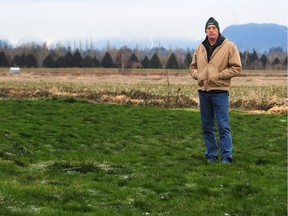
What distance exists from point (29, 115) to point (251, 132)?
8.85 m

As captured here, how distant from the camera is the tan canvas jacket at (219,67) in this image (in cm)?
939

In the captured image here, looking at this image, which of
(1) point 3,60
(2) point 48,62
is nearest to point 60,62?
(2) point 48,62

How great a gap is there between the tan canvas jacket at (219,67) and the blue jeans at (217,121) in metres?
0.22

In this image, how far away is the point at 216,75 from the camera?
9.46 metres

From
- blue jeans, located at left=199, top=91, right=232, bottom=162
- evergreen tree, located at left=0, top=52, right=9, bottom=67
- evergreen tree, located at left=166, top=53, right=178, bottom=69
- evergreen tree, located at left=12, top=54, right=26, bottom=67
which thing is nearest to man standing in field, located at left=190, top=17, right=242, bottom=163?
blue jeans, located at left=199, top=91, right=232, bottom=162

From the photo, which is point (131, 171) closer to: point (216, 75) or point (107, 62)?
point (216, 75)

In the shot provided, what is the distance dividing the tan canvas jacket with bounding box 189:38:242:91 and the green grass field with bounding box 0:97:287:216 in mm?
1727

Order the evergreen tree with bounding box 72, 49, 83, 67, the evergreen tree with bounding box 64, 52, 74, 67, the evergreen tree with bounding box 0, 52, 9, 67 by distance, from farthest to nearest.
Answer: the evergreen tree with bounding box 0, 52, 9, 67 < the evergreen tree with bounding box 72, 49, 83, 67 < the evergreen tree with bounding box 64, 52, 74, 67

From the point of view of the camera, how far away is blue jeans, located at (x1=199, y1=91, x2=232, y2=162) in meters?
9.65

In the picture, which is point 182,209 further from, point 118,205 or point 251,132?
point 251,132

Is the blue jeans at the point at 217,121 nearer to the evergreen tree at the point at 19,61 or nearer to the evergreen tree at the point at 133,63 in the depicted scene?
the evergreen tree at the point at 133,63

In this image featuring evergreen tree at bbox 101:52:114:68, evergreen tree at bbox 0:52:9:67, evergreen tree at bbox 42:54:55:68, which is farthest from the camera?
evergreen tree at bbox 101:52:114:68

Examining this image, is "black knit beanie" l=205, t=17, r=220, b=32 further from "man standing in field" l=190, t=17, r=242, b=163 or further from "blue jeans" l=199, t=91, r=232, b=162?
"blue jeans" l=199, t=91, r=232, b=162

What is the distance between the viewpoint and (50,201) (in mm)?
6504
